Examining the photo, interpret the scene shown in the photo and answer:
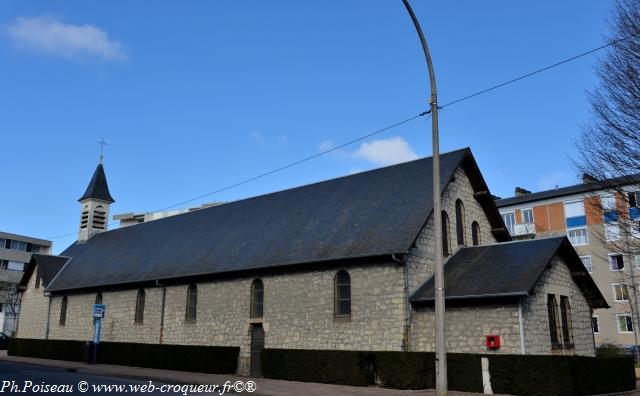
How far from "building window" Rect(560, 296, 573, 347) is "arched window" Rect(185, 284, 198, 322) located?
16.2 meters

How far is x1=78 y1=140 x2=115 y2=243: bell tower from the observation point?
155 feet

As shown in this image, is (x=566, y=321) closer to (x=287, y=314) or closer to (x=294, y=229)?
(x=287, y=314)

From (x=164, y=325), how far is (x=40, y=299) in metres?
15.7

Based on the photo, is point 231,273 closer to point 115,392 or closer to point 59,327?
point 115,392

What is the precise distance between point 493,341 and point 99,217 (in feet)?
124

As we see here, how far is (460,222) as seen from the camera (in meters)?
24.8

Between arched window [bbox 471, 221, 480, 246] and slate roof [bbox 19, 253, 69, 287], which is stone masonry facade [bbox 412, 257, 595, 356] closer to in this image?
arched window [bbox 471, 221, 480, 246]

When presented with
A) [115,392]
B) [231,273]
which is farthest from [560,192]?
[115,392]

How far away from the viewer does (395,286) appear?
67.5 feet

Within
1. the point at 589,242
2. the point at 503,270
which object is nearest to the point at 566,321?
the point at 503,270

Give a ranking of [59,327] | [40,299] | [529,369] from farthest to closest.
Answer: [40,299]
[59,327]
[529,369]

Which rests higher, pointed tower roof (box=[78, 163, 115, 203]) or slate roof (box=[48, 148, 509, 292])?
pointed tower roof (box=[78, 163, 115, 203])

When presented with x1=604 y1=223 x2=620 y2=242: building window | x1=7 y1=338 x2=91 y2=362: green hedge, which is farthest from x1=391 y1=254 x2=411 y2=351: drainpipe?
x1=7 y1=338 x2=91 y2=362: green hedge

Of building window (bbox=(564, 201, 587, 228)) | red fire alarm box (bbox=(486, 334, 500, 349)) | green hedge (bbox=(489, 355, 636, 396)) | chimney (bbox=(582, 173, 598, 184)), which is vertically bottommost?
green hedge (bbox=(489, 355, 636, 396))
